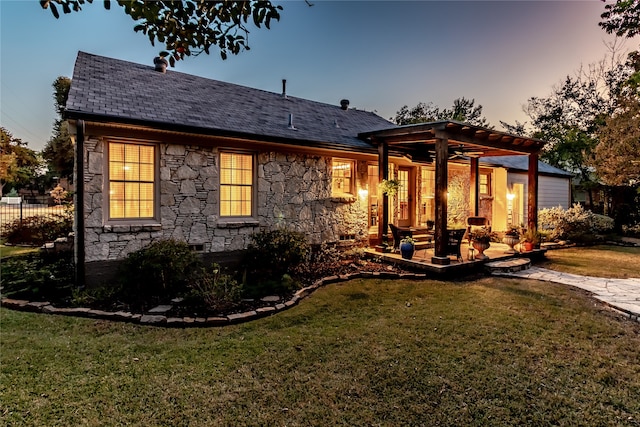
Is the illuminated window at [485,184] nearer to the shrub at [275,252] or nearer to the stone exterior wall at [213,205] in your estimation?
the stone exterior wall at [213,205]

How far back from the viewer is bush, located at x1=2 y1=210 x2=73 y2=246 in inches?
435

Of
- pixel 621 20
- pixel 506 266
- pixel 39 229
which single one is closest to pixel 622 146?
pixel 621 20

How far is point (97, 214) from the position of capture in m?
5.90

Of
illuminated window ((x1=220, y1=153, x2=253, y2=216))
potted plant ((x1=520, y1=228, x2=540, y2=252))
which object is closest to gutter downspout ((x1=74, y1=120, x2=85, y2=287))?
illuminated window ((x1=220, y1=153, x2=253, y2=216))

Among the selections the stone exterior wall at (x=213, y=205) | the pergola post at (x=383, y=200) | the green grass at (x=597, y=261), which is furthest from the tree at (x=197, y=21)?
the green grass at (x=597, y=261)

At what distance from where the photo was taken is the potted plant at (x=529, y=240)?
930cm

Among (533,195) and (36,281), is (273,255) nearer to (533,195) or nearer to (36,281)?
(36,281)

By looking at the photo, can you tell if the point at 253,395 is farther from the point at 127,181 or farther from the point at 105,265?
the point at 127,181

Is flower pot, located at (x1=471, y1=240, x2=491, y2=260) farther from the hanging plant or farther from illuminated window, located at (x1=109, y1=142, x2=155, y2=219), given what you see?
illuminated window, located at (x1=109, y1=142, x2=155, y2=219)

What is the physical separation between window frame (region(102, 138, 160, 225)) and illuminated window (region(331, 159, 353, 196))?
429cm

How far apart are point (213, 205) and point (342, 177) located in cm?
376

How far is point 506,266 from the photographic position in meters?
7.79

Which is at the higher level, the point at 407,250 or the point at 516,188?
the point at 516,188

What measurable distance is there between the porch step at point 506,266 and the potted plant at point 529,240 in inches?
41.4
